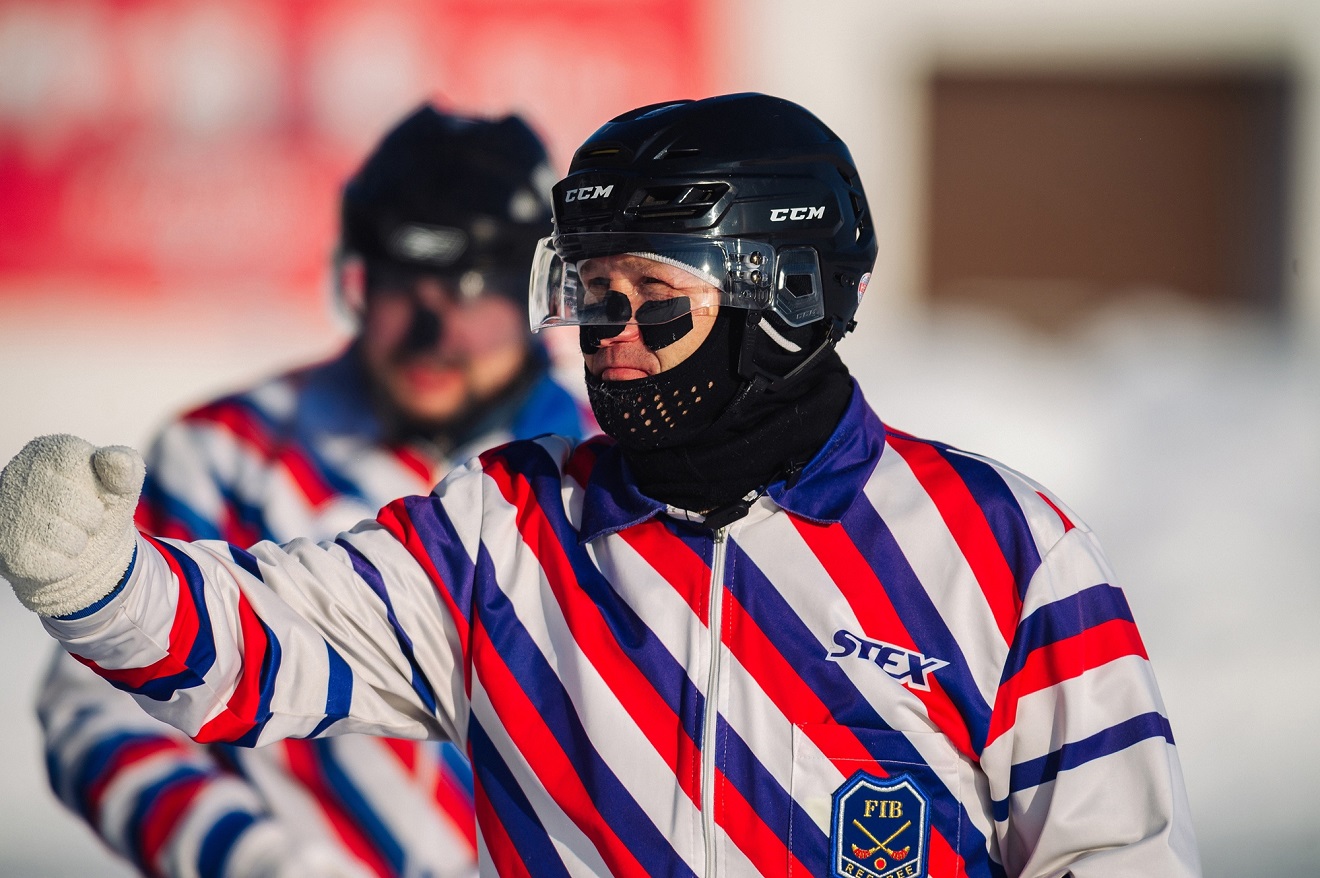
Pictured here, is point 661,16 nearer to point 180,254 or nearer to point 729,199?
point 180,254

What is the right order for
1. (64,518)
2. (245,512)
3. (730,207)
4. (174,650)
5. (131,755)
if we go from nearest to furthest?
(64,518) < (174,650) < (730,207) < (131,755) < (245,512)

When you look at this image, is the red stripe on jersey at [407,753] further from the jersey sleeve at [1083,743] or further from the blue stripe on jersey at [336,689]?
the jersey sleeve at [1083,743]

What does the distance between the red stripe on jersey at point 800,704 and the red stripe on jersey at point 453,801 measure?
1870 millimetres

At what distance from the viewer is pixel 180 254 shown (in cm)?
360

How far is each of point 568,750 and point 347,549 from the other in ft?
1.38

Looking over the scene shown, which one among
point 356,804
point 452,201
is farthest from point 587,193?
point 356,804

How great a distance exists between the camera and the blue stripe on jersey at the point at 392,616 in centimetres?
175

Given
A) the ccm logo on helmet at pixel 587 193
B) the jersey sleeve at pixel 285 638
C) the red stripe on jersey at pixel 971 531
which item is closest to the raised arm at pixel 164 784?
the jersey sleeve at pixel 285 638

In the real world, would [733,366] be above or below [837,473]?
above

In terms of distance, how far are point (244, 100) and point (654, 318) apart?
229 cm

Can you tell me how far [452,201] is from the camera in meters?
3.52

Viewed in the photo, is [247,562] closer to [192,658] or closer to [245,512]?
[192,658]

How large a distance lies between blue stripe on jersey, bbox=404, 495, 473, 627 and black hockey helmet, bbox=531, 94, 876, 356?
0.36 metres

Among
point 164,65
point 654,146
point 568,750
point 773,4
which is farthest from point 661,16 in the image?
point 568,750
